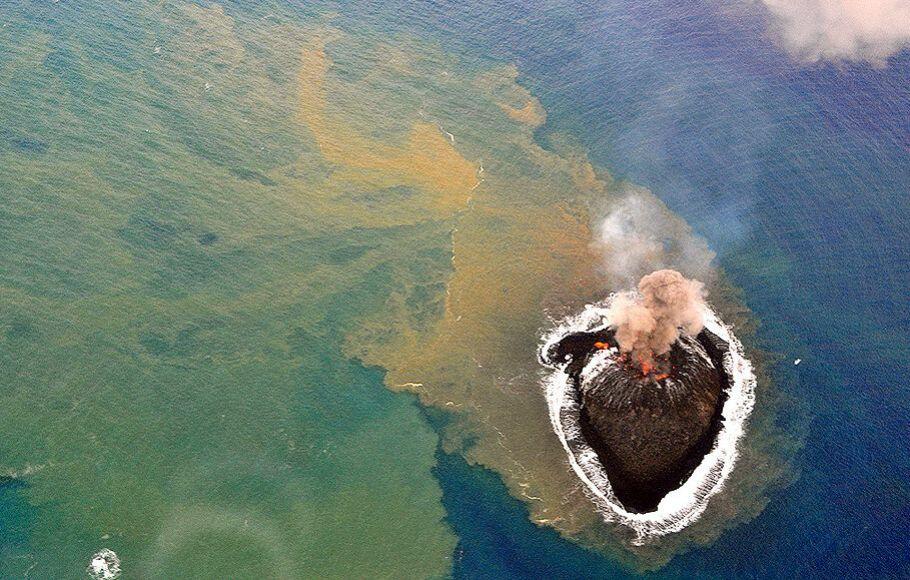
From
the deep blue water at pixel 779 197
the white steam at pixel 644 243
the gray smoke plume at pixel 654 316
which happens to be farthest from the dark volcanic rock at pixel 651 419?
the white steam at pixel 644 243

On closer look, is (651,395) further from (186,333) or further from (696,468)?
(186,333)

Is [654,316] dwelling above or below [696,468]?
above

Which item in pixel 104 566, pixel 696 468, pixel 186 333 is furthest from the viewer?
pixel 186 333

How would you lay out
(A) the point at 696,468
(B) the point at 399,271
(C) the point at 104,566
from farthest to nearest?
(B) the point at 399,271 → (A) the point at 696,468 → (C) the point at 104,566

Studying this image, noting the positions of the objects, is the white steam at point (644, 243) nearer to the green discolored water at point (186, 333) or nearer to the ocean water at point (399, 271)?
the ocean water at point (399, 271)

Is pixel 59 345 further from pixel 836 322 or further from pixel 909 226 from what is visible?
pixel 909 226

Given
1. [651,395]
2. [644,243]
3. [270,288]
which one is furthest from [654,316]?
[270,288]
